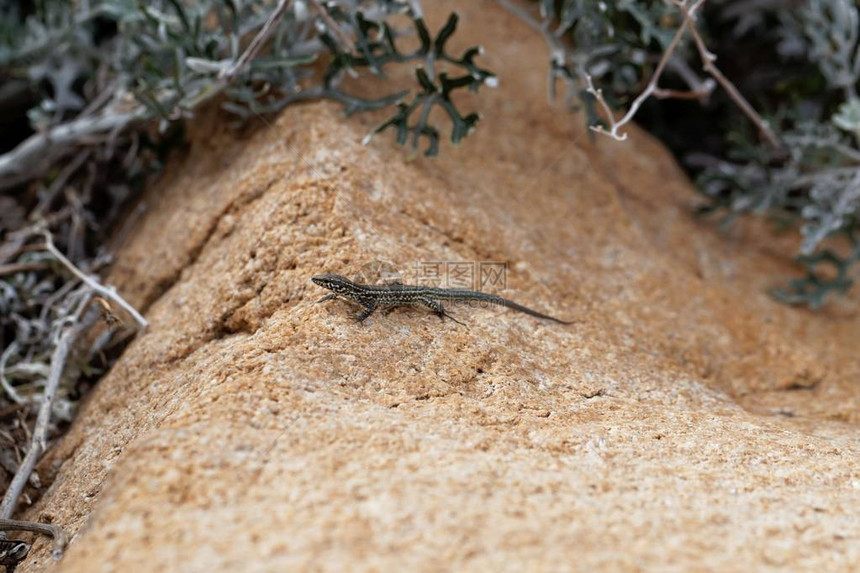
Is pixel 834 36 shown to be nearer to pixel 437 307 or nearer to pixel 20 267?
pixel 437 307

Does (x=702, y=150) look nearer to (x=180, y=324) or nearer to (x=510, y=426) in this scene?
(x=510, y=426)

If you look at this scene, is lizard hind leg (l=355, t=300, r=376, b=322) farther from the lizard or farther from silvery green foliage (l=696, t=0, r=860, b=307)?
silvery green foliage (l=696, t=0, r=860, b=307)

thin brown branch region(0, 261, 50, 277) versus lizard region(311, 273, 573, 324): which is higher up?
thin brown branch region(0, 261, 50, 277)

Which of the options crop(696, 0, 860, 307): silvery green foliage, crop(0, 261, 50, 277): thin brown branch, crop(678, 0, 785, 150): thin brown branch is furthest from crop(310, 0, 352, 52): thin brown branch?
crop(696, 0, 860, 307): silvery green foliage

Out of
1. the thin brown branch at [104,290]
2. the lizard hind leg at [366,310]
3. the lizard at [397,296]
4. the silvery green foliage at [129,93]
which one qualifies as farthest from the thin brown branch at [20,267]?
the lizard hind leg at [366,310]

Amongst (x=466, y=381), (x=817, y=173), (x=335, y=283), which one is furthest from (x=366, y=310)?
(x=817, y=173)

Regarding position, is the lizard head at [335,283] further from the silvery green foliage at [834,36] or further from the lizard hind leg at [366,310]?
the silvery green foliage at [834,36]

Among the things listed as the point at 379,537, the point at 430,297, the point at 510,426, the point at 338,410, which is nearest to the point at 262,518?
the point at 379,537
